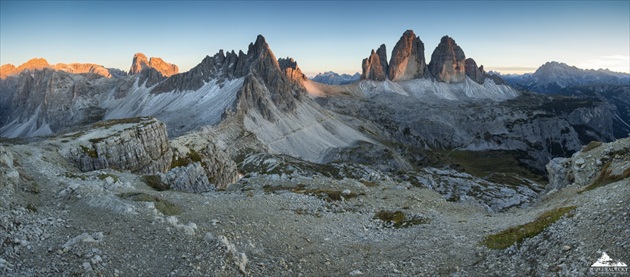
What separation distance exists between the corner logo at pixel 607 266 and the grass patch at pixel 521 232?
5817mm

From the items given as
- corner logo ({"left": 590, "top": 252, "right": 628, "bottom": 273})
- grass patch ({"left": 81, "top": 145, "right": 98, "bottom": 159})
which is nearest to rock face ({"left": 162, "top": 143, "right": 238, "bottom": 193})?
grass patch ({"left": 81, "top": 145, "right": 98, "bottom": 159})

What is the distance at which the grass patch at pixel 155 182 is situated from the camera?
45.5 meters

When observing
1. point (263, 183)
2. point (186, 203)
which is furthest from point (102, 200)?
point (263, 183)

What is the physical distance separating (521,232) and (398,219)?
41.0ft

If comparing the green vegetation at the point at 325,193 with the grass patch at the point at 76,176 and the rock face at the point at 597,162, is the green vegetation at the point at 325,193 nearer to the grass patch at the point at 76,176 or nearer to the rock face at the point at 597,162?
the grass patch at the point at 76,176

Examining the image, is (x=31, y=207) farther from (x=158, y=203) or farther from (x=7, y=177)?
(x=158, y=203)

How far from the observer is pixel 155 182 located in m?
46.8

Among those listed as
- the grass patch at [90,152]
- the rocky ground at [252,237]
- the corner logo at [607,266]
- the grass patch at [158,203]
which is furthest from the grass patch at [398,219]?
the grass patch at [90,152]

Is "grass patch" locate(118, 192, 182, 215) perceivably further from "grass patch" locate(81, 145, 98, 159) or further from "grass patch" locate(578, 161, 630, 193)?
"grass patch" locate(81, 145, 98, 159)

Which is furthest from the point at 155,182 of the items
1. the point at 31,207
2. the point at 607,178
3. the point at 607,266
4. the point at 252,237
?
the point at 607,178

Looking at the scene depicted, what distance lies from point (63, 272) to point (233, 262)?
8.28 metres

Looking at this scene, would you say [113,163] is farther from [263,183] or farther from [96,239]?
[96,239]

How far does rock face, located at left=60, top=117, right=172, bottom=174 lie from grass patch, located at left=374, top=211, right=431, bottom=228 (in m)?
52.9

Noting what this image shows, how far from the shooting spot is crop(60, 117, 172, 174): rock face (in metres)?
63.3
